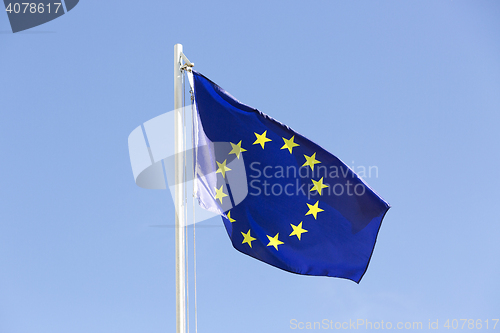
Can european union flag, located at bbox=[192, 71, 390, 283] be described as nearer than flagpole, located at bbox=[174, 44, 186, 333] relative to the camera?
No

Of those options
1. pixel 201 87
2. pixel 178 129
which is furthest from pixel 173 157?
pixel 201 87

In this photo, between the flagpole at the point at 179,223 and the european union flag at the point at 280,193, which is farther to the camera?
the european union flag at the point at 280,193

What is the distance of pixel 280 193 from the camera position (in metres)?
10.1

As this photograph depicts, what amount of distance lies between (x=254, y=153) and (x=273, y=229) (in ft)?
5.23

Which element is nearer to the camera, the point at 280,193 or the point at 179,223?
the point at 179,223

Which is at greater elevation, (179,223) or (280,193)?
(280,193)

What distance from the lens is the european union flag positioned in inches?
387
